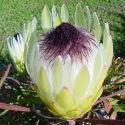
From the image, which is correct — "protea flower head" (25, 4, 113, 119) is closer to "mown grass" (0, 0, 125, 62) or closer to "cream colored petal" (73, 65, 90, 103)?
"cream colored petal" (73, 65, 90, 103)

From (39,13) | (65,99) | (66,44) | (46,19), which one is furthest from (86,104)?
→ (39,13)

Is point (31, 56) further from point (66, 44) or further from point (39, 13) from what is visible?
point (39, 13)

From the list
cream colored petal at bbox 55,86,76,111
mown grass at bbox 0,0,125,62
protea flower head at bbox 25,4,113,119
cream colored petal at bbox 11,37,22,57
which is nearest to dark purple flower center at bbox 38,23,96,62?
protea flower head at bbox 25,4,113,119

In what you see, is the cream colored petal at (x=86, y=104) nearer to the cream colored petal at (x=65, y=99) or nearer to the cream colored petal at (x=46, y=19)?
the cream colored petal at (x=65, y=99)

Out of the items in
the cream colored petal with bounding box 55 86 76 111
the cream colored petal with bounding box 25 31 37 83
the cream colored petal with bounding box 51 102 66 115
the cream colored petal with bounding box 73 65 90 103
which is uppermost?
the cream colored petal with bounding box 25 31 37 83

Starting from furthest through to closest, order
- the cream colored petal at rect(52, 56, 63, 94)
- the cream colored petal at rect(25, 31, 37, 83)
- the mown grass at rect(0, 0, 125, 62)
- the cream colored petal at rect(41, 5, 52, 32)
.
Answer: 1. the mown grass at rect(0, 0, 125, 62)
2. the cream colored petal at rect(41, 5, 52, 32)
3. the cream colored petal at rect(25, 31, 37, 83)
4. the cream colored petal at rect(52, 56, 63, 94)

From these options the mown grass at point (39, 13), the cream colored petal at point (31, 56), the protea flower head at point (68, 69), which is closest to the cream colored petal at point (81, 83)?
the protea flower head at point (68, 69)

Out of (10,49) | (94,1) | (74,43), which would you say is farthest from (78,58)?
(94,1)
